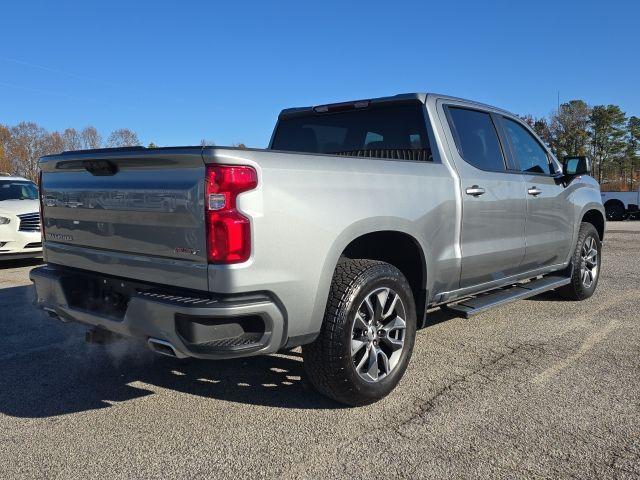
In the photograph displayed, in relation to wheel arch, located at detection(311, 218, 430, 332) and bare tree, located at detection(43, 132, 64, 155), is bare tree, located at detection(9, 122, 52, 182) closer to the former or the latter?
bare tree, located at detection(43, 132, 64, 155)

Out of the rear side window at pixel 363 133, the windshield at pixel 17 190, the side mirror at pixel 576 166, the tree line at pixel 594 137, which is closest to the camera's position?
the rear side window at pixel 363 133

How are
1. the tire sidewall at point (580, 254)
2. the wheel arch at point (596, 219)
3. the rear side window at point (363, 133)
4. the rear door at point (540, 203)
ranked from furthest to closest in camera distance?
the wheel arch at point (596, 219), the tire sidewall at point (580, 254), the rear door at point (540, 203), the rear side window at point (363, 133)

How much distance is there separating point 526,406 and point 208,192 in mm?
2254

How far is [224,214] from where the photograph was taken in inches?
104

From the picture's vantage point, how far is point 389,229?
3.40 metres

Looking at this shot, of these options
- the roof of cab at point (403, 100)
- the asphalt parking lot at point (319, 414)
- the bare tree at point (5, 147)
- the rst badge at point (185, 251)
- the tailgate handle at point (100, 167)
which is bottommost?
the asphalt parking lot at point (319, 414)

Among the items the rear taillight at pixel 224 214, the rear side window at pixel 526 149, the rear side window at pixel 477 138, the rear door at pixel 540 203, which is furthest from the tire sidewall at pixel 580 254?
the rear taillight at pixel 224 214

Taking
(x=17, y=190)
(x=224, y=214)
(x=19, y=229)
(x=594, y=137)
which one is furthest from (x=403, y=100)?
(x=594, y=137)

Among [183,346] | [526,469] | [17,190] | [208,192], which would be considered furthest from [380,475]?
[17,190]

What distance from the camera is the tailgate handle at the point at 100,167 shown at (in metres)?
3.12

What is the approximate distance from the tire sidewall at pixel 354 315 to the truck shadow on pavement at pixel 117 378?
28cm

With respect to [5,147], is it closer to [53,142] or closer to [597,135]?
[53,142]

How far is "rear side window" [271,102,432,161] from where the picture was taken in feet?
13.9

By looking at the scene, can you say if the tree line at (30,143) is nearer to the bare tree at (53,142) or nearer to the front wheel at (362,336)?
the bare tree at (53,142)
